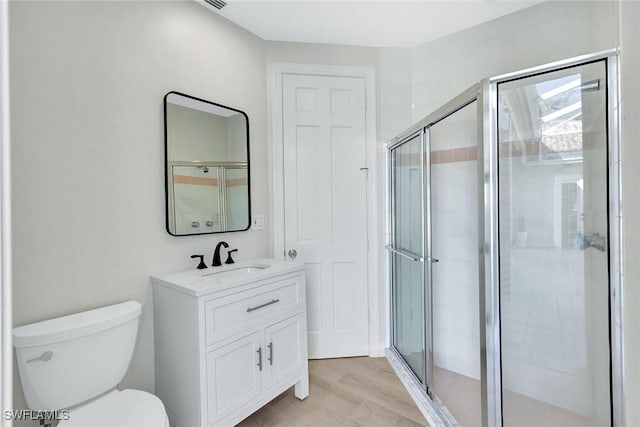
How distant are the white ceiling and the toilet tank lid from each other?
1.89m

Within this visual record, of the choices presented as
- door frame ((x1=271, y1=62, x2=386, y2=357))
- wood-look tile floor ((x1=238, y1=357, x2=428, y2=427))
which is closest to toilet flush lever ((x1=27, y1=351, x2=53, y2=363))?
wood-look tile floor ((x1=238, y1=357, x2=428, y2=427))

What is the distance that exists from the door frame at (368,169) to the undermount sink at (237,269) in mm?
357

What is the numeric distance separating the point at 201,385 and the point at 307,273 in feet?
3.81

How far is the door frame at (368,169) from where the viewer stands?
2441mm

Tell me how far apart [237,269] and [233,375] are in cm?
63

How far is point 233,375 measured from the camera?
163 centimetres

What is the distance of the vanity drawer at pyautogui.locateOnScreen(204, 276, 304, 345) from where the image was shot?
1541mm

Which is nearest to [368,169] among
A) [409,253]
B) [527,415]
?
[409,253]

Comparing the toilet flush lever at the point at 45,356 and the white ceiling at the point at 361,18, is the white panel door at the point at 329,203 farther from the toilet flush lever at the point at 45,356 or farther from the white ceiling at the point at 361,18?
the toilet flush lever at the point at 45,356

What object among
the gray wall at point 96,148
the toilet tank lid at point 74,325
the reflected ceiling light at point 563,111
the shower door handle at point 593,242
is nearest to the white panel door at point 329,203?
the gray wall at point 96,148

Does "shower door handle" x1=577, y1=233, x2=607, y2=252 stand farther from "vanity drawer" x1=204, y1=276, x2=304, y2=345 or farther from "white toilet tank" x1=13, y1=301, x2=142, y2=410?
"white toilet tank" x1=13, y1=301, x2=142, y2=410

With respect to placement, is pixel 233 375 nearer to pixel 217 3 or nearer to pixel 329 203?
pixel 329 203

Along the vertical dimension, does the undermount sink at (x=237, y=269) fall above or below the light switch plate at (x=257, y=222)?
below

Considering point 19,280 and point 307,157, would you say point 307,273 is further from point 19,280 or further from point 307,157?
point 19,280
